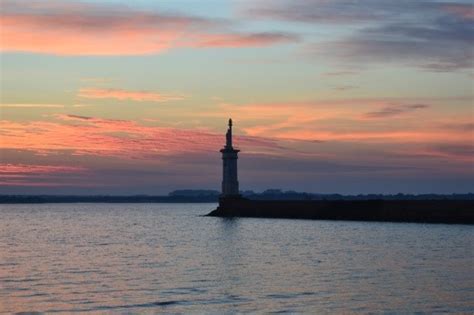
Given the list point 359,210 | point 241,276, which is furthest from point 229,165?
point 241,276

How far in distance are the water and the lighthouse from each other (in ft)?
87.8

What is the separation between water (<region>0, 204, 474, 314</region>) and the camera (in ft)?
82.9

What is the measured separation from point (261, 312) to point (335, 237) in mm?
34196

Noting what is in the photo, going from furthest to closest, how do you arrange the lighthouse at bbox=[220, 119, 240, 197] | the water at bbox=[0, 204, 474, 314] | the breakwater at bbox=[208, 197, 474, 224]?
the lighthouse at bbox=[220, 119, 240, 197] → the breakwater at bbox=[208, 197, 474, 224] → the water at bbox=[0, 204, 474, 314]

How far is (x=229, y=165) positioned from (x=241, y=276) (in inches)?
1890

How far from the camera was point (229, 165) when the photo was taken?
264 ft

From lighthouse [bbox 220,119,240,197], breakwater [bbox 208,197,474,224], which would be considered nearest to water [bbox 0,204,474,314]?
breakwater [bbox 208,197,474,224]

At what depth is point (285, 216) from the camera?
89.9 metres

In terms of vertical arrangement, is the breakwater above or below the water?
above

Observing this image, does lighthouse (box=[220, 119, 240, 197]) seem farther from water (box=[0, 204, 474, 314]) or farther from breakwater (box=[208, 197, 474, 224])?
water (box=[0, 204, 474, 314])

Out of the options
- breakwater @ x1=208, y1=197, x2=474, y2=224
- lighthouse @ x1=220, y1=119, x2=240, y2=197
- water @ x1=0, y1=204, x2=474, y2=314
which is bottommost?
water @ x1=0, y1=204, x2=474, y2=314

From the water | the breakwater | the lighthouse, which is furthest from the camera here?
the lighthouse

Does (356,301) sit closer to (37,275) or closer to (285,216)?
(37,275)

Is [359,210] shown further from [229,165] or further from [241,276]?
[241,276]
